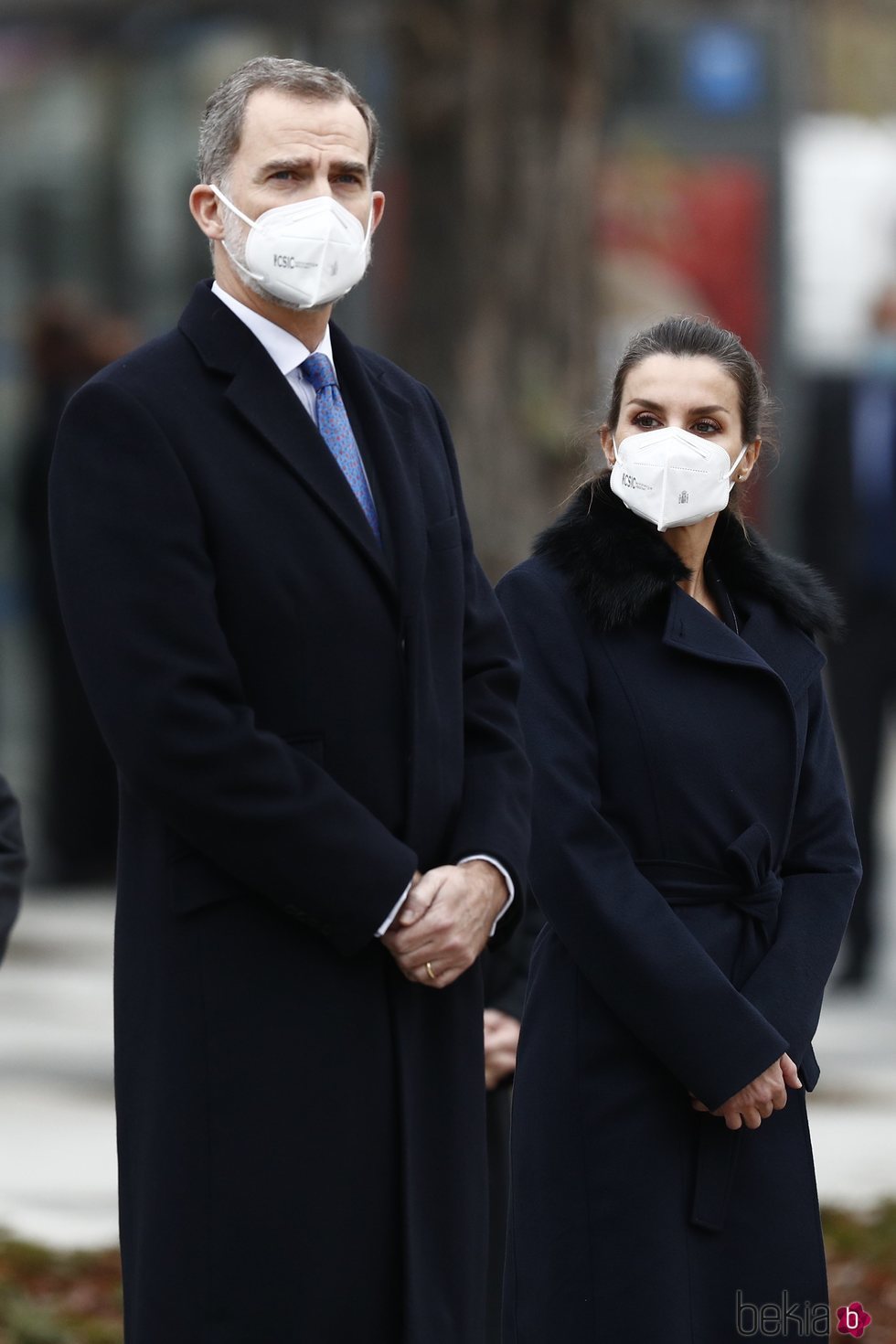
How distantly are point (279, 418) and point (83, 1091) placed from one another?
4.27 m

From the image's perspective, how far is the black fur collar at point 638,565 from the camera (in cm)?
350

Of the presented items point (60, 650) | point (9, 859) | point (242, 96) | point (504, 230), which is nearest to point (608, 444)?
point (242, 96)

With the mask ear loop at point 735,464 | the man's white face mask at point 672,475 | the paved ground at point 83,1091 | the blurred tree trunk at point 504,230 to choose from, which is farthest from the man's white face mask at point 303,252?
the blurred tree trunk at point 504,230

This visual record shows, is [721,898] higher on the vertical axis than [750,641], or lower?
lower

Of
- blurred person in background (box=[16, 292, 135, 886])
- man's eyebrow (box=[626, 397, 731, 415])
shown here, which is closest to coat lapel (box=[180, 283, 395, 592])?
man's eyebrow (box=[626, 397, 731, 415])

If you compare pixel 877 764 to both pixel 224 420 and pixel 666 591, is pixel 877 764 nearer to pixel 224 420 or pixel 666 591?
pixel 666 591

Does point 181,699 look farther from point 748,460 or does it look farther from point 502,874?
point 748,460

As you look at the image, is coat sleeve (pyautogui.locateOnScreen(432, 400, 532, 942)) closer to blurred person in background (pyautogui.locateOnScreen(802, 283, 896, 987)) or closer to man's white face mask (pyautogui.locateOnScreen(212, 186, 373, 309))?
man's white face mask (pyautogui.locateOnScreen(212, 186, 373, 309))

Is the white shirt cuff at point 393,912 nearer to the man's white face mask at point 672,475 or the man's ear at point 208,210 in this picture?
the man's white face mask at point 672,475

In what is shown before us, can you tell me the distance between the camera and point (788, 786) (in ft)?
11.6

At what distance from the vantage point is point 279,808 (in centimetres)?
296

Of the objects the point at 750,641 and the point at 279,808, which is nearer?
the point at 279,808

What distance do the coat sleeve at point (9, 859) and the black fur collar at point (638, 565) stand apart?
924mm

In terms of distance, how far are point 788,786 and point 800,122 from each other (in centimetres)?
866
